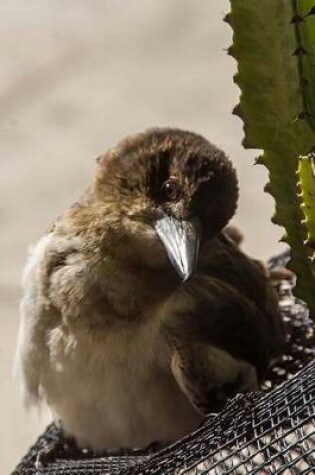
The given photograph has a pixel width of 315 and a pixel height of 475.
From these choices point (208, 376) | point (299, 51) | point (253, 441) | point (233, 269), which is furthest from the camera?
point (233, 269)

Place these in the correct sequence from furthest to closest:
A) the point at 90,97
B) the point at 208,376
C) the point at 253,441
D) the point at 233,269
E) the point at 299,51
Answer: the point at 90,97, the point at 233,269, the point at 208,376, the point at 299,51, the point at 253,441

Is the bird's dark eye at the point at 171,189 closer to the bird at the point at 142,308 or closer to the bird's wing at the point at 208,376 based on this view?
the bird at the point at 142,308

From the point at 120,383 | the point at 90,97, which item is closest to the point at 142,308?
the point at 120,383

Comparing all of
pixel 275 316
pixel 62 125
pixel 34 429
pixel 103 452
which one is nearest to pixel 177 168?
pixel 275 316

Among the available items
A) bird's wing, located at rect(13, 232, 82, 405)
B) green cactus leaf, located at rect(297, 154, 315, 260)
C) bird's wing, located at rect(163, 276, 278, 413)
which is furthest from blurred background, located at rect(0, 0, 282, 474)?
green cactus leaf, located at rect(297, 154, 315, 260)

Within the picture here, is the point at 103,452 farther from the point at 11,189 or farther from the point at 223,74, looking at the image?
the point at 223,74

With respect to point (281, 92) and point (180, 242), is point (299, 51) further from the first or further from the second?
point (180, 242)
